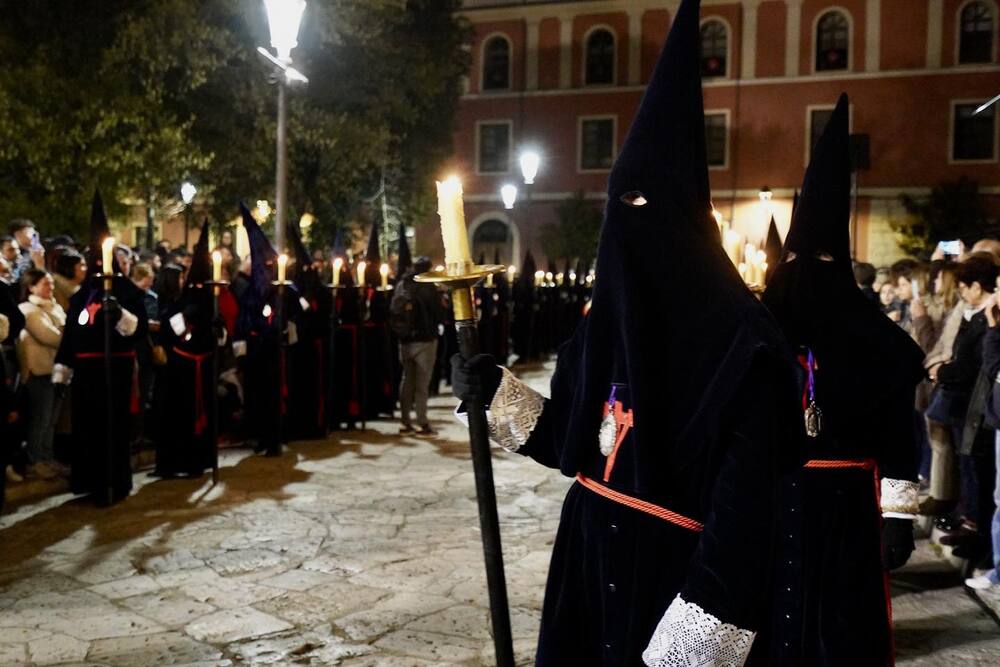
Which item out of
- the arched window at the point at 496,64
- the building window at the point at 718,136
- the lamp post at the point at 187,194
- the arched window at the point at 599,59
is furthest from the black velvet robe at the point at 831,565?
the arched window at the point at 496,64

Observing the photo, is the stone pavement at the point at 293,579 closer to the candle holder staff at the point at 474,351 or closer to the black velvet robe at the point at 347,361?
the candle holder staff at the point at 474,351

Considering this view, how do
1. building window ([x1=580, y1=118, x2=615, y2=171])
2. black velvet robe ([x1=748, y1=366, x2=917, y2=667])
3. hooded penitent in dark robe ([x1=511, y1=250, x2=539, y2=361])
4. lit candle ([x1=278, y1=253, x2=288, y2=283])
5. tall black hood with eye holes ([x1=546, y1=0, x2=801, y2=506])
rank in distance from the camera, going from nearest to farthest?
1. tall black hood with eye holes ([x1=546, y1=0, x2=801, y2=506])
2. black velvet robe ([x1=748, y1=366, x2=917, y2=667])
3. lit candle ([x1=278, y1=253, x2=288, y2=283])
4. hooded penitent in dark robe ([x1=511, y1=250, x2=539, y2=361])
5. building window ([x1=580, y1=118, x2=615, y2=171])

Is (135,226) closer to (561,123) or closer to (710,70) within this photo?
(561,123)

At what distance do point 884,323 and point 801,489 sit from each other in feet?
2.57

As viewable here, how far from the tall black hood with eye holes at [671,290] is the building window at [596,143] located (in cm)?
3905

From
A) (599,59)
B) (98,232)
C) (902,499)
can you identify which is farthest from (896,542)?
(599,59)

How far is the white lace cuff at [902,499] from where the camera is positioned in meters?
3.97

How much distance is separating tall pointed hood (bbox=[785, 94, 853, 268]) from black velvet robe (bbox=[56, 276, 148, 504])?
591 centimetres

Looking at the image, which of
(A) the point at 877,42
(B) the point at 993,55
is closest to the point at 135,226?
(A) the point at 877,42

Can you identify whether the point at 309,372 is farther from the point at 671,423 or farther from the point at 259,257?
the point at 671,423

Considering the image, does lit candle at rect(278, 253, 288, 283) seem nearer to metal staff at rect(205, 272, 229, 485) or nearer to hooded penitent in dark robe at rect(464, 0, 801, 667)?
metal staff at rect(205, 272, 229, 485)

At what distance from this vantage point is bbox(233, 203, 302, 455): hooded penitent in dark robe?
10.5m

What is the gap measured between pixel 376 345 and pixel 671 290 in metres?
11.4

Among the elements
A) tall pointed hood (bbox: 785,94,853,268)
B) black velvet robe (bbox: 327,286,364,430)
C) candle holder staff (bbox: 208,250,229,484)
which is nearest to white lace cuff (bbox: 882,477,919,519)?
tall pointed hood (bbox: 785,94,853,268)
